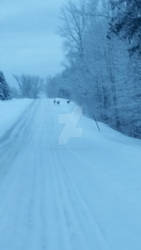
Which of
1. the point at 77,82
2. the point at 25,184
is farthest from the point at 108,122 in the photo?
the point at 25,184

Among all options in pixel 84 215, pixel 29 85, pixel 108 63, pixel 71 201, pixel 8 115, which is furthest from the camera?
pixel 29 85

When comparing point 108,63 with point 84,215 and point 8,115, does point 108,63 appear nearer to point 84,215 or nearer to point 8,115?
point 8,115

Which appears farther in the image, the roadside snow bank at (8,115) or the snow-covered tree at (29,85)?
the snow-covered tree at (29,85)

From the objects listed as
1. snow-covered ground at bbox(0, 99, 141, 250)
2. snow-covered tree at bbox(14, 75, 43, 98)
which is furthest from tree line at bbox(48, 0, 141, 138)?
snow-covered tree at bbox(14, 75, 43, 98)

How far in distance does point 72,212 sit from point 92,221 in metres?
0.55

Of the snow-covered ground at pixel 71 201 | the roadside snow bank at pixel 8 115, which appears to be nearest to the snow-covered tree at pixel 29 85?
the roadside snow bank at pixel 8 115

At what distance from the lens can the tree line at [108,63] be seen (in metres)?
13.0

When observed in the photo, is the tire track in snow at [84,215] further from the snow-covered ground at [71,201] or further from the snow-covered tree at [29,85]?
the snow-covered tree at [29,85]

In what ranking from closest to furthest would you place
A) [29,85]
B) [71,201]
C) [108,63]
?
[71,201] → [108,63] → [29,85]

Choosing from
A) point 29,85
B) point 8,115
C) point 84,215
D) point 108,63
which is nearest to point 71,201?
point 84,215

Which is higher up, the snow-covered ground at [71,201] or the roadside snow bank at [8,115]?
the snow-covered ground at [71,201]

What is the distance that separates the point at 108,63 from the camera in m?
29.0

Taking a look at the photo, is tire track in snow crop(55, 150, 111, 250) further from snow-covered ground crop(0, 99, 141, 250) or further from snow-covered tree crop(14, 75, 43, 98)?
snow-covered tree crop(14, 75, 43, 98)

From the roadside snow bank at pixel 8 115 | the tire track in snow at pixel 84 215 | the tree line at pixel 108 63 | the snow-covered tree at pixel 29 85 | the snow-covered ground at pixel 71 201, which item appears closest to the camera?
the tire track in snow at pixel 84 215
